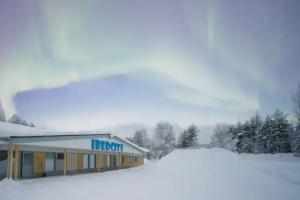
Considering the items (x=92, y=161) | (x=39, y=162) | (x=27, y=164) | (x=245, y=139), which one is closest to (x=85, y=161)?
(x=92, y=161)

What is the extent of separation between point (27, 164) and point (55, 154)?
2945 millimetres

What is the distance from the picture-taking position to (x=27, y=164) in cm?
2064

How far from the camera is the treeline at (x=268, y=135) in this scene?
56059 mm

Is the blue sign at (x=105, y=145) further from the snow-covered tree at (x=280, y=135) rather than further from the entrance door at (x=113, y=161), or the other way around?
the snow-covered tree at (x=280, y=135)

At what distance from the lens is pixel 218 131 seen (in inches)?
4146

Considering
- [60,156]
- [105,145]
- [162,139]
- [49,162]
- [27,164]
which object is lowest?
[162,139]

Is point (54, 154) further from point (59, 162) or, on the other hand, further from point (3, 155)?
point (3, 155)

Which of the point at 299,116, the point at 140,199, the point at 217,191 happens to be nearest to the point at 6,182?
the point at 140,199

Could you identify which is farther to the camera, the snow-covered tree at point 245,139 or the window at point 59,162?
the snow-covered tree at point 245,139

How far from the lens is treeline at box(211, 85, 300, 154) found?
56.1 metres

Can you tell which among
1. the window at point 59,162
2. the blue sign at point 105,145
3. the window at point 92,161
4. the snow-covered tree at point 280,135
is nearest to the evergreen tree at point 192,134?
the snow-covered tree at point 280,135

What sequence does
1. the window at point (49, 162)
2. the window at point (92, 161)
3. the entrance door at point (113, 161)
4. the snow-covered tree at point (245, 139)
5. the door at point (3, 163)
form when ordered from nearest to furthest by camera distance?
1. the door at point (3, 163)
2. the window at point (49, 162)
3. the window at point (92, 161)
4. the entrance door at point (113, 161)
5. the snow-covered tree at point (245, 139)

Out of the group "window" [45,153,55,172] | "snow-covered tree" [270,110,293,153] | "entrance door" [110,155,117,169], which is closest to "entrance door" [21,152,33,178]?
"window" [45,153,55,172]

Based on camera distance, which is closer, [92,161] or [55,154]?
[55,154]
